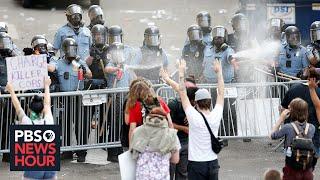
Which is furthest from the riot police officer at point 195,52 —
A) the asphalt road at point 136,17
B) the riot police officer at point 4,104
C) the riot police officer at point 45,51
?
the asphalt road at point 136,17

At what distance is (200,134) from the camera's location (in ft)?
31.3

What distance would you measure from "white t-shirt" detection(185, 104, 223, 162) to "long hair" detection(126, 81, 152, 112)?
53 cm

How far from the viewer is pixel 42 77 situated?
1139 cm

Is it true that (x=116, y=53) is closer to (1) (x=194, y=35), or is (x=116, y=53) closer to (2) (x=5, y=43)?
(2) (x=5, y=43)

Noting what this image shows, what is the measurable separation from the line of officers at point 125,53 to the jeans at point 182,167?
127 inches

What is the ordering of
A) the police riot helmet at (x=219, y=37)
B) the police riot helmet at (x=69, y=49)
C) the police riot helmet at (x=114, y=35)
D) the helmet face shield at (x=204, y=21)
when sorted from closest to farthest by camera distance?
the police riot helmet at (x=69, y=49), the police riot helmet at (x=219, y=37), the police riot helmet at (x=114, y=35), the helmet face shield at (x=204, y=21)

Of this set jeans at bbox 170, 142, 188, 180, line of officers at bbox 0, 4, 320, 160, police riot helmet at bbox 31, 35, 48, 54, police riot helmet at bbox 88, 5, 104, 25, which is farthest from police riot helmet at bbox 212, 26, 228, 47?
jeans at bbox 170, 142, 188, 180

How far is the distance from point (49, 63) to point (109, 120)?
4.04 feet

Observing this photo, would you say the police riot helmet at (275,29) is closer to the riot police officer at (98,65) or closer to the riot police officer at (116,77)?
the riot police officer at (116,77)

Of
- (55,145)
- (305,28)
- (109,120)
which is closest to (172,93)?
(109,120)

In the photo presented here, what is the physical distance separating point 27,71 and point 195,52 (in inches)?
178

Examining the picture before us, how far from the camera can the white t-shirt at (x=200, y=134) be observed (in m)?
9.50

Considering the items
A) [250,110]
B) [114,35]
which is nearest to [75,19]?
[114,35]

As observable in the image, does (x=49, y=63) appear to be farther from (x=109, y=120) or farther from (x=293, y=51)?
(x=293, y=51)
